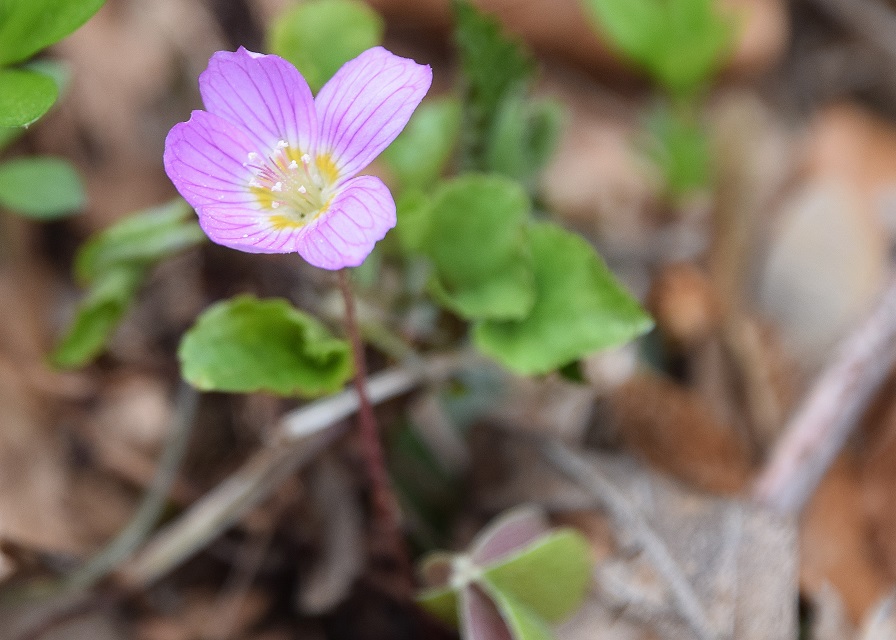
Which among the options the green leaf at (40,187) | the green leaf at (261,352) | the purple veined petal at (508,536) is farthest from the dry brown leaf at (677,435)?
the green leaf at (40,187)

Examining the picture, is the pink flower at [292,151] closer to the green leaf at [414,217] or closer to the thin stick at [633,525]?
the green leaf at [414,217]

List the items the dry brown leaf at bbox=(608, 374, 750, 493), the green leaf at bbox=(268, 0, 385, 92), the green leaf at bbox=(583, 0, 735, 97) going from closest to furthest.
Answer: the green leaf at bbox=(268, 0, 385, 92) → the dry brown leaf at bbox=(608, 374, 750, 493) → the green leaf at bbox=(583, 0, 735, 97)

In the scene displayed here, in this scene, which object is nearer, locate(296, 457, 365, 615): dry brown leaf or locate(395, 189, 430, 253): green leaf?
locate(395, 189, 430, 253): green leaf

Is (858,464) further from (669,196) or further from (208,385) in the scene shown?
(208,385)

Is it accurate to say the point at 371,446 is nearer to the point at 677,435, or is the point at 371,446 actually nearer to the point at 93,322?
the point at 93,322

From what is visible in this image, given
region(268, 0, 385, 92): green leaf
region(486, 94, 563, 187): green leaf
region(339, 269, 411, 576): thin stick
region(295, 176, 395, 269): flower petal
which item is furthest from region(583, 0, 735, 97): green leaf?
region(295, 176, 395, 269): flower petal

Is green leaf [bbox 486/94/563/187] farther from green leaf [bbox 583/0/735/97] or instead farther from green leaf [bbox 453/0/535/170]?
green leaf [bbox 583/0/735/97]

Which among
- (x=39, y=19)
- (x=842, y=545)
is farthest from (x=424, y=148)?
(x=842, y=545)
